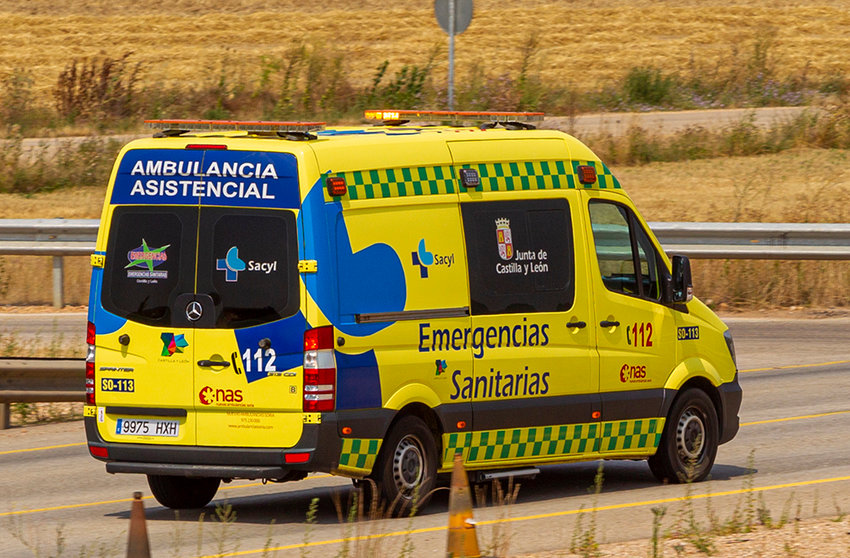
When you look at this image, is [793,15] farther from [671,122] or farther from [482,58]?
[671,122]

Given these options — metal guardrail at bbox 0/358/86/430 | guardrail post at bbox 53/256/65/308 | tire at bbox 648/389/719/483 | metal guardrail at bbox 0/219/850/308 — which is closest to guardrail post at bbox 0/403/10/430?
metal guardrail at bbox 0/358/86/430

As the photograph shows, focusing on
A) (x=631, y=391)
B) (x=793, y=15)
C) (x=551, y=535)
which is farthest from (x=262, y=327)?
(x=793, y=15)

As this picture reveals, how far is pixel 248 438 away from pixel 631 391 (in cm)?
278

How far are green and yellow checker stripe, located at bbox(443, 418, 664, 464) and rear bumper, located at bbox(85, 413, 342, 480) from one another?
97 cm

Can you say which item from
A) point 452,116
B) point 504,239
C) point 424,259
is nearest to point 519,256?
point 504,239

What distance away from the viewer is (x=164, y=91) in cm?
3500

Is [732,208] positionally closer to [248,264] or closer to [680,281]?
[680,281]

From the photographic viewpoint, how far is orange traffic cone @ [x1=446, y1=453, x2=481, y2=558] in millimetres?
7094

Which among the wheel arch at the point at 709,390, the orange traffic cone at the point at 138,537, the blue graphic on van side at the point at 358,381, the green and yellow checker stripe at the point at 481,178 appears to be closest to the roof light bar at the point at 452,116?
the green and yellow checker stripe at the point at 481,178

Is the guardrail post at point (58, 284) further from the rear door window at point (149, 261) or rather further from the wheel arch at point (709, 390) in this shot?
the wheel arch at point (709, 390)

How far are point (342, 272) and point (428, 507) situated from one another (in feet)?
5.79

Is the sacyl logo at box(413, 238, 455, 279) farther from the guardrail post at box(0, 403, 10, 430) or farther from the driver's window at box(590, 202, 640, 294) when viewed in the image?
the guardrail post at box(0, 403, 10, 430)

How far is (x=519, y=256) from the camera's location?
31.9ft

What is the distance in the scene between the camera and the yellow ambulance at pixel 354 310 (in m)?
Answer: 8.73
